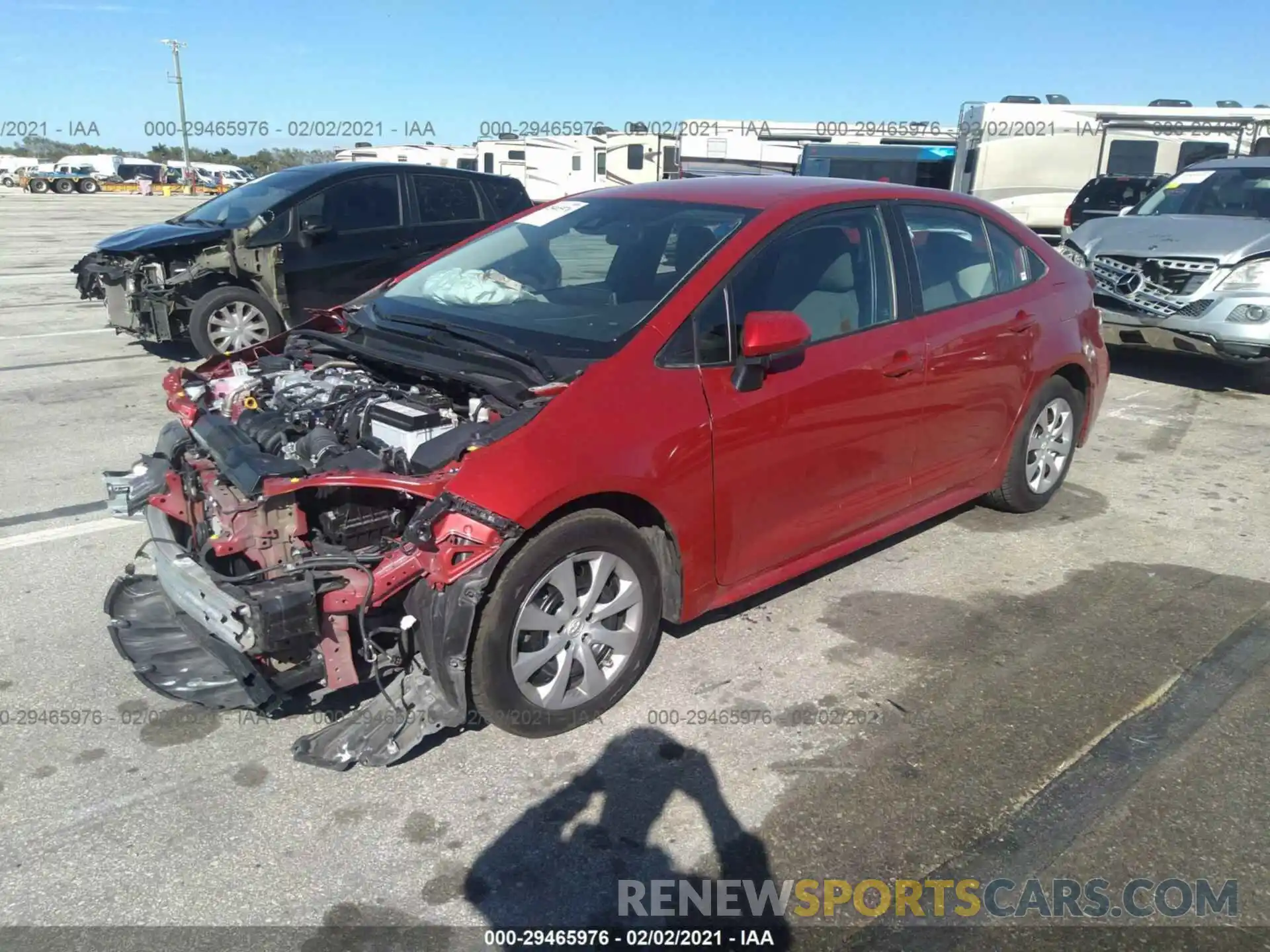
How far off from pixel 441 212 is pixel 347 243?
1.03 metres

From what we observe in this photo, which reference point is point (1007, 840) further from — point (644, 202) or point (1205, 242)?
point (1205, 242)

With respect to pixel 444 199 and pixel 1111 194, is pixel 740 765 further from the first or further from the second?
pixel 1111 194

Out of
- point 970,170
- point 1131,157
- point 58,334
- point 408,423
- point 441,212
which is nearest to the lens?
point 408,423

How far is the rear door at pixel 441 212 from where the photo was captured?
9.02 meters

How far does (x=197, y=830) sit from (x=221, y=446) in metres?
1.23

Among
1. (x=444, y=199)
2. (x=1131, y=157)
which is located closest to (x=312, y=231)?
(x=444, y=199)

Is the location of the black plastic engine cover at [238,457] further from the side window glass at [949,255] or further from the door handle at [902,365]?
the side window glass at [949,255]

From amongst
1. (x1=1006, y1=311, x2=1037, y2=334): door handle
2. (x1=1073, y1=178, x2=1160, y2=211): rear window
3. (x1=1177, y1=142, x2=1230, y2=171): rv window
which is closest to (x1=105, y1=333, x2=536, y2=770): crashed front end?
(x1=1006, y1=311, x2=1037, y2=334): door handle

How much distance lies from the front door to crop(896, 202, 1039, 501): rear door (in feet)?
0.59

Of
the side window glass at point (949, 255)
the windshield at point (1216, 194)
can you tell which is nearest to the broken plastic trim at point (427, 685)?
the side window glass at point (949, 255)

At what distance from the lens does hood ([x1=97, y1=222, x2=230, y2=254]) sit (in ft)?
27.1

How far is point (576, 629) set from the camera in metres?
3.17

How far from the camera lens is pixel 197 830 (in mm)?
2734

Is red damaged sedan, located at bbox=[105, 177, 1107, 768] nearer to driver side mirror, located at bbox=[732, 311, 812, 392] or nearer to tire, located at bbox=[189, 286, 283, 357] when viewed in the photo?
driver side mirror, located at bbox=[732, 311, 812, 392]
